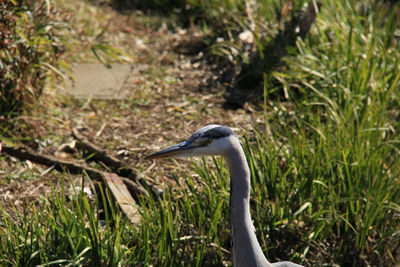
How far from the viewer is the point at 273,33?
17.7 feet

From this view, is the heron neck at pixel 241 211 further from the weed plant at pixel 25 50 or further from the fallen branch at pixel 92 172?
the weed plant at pixel 25 50

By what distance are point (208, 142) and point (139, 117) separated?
244cm

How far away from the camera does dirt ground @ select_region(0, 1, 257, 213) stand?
3.97 m

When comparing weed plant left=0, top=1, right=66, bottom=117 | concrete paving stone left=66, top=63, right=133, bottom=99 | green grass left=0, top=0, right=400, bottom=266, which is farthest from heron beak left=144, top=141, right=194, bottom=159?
concrete paving stone left=66, top=63, right=133, bottom=99

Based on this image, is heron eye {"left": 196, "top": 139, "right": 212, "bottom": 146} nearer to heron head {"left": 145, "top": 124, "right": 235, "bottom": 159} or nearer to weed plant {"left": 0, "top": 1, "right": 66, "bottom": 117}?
heron head {"left": 145, "top": 124, "right": 235, "bottom": 159}

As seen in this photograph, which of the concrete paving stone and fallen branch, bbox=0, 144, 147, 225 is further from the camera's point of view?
the concrete paving stone

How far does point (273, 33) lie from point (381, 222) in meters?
2.46

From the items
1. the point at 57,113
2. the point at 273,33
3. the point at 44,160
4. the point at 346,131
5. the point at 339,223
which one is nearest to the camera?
the point at 339,223

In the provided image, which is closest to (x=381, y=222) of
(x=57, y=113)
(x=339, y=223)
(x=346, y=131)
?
(x=339, y=223)

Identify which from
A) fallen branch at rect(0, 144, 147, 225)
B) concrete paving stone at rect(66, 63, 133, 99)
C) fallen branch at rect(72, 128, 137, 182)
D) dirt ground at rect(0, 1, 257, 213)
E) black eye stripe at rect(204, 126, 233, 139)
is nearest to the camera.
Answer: black eye stripe at rect(204, 126, 233, 139)

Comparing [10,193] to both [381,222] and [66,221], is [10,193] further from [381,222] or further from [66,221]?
[381,222]

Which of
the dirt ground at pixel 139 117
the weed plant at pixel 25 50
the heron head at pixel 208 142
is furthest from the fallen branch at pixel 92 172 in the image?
the heron head at pixel 208 142

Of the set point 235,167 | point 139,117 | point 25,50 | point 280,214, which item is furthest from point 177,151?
point 139,117

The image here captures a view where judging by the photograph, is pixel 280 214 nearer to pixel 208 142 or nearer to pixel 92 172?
pixel 208 142
